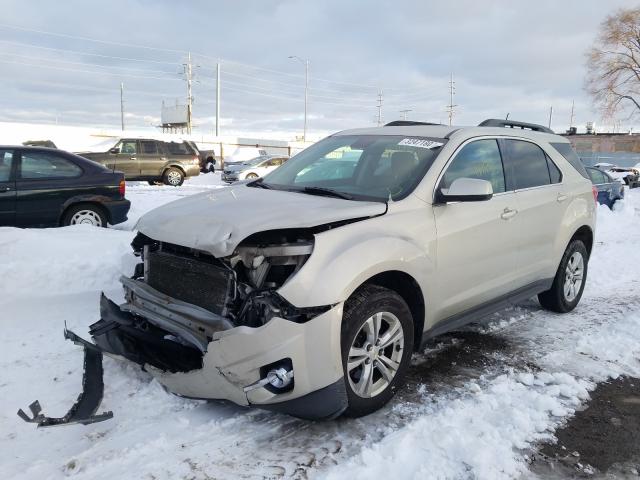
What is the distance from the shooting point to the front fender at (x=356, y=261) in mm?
2871

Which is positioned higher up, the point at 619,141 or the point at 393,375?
the point at 619,141

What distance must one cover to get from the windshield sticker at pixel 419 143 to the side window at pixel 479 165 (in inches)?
7.5

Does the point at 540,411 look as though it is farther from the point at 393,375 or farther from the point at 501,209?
the point at 501,209

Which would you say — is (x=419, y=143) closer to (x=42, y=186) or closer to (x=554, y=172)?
(x=554, y=172)

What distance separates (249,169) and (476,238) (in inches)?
774

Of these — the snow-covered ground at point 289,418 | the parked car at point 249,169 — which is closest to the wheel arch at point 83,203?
the snow-covered ground at point 289,418

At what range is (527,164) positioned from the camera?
489 cm

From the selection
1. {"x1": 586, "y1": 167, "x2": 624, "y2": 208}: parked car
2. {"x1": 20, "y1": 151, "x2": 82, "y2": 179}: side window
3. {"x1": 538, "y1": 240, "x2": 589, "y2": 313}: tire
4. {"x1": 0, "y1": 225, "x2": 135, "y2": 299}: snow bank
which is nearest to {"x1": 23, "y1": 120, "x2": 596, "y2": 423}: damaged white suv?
{"x1": 538, "y1": 240, "x2": 589, "y2": 313}: tire

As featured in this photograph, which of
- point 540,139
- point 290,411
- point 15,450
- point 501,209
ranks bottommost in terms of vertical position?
point 15,450

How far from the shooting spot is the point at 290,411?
9.77 feet

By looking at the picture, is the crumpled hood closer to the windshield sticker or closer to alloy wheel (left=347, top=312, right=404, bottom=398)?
alloy wheel (left=347, top=312, right=404, bottom=398)

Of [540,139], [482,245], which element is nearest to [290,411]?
[482,245]

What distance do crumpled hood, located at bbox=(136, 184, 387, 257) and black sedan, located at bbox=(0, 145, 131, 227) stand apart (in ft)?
15.9

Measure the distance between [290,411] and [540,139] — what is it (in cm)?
379
